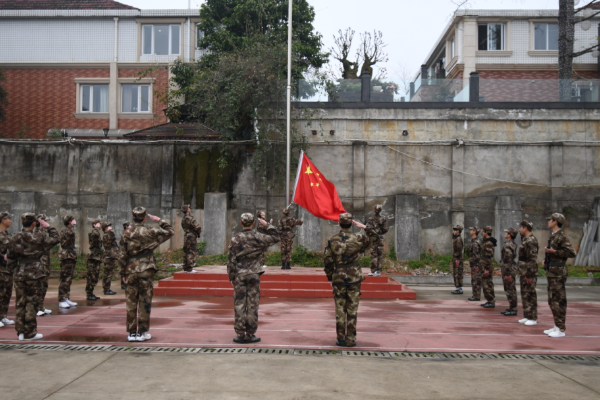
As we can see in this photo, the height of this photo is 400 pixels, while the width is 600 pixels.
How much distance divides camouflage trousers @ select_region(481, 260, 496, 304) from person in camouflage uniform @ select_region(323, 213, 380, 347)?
16.6ft

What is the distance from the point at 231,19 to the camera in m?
23.4

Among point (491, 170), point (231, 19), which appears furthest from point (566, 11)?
point (231, 19)

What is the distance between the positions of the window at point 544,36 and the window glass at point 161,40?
1944 centimetres

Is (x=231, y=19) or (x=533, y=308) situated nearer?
(x=533, y=308)

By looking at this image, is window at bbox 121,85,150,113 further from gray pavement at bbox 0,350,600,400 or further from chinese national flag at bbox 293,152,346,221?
gray pavement at bbox 0,350,600,400

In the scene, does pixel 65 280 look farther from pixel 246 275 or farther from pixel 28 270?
pixel 246 275

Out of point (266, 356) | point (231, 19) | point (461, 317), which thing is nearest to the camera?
point (266, 356)

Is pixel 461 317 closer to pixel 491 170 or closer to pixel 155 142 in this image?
pixel 491 170

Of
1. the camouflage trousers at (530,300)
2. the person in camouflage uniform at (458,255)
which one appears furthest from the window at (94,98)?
the camouflage trousers at (530,300)

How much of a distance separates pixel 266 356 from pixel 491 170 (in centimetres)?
1429

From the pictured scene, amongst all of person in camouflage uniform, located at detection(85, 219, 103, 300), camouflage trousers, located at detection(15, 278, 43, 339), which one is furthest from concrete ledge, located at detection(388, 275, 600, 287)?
camouflage trousers, located at detection(15, 278, 43, 339)

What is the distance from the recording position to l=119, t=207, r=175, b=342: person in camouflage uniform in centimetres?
742

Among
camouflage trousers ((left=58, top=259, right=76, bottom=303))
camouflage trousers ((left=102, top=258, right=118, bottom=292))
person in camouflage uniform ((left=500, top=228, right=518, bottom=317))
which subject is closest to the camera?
person in camouflage uniform ((left=500, top=228, right=518, bottom=317))

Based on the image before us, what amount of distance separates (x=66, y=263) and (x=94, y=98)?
17.3 m
